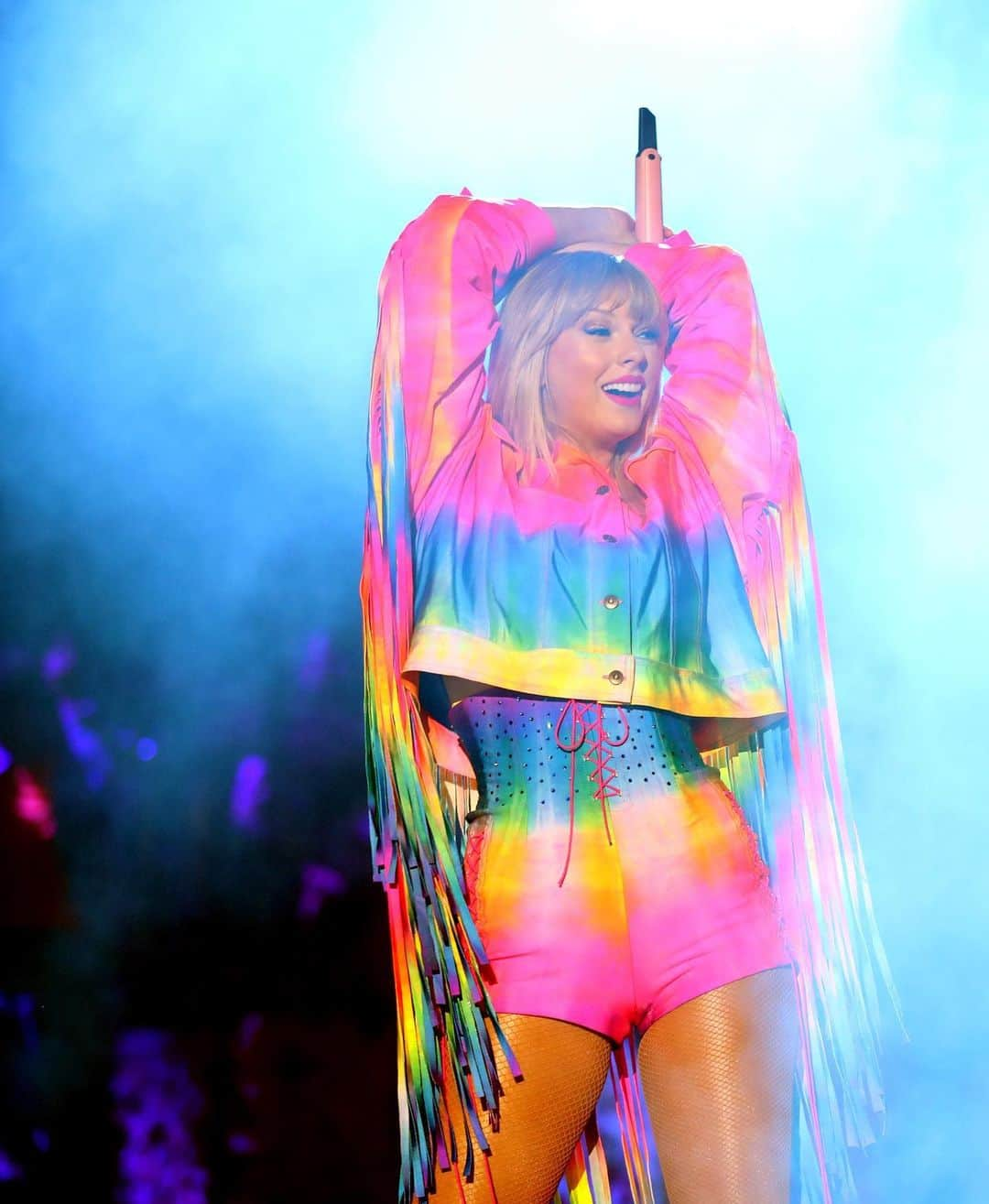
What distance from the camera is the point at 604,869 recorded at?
1.63 metres

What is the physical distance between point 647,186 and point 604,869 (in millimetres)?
883

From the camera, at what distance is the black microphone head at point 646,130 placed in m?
1.98

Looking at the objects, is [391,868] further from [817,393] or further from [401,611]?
[817,393]

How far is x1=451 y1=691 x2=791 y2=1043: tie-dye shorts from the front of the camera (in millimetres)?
1602

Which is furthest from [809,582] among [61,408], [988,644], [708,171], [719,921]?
[61,408]

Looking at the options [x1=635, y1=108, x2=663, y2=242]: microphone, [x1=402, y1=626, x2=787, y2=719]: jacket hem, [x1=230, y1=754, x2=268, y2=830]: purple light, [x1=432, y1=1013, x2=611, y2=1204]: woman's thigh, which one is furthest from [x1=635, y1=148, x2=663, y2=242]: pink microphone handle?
[x1=432, y1=1013, x2=611, y2=1204]: woman's thigh

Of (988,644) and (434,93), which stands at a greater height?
(434,93)

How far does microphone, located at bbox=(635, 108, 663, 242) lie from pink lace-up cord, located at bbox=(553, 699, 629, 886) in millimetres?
634

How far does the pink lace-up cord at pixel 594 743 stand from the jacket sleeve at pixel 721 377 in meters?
0.33

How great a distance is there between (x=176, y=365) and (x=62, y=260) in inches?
8.9

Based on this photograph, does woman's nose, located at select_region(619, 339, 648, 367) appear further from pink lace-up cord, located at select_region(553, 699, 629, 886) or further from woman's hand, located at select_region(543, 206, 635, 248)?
pink lace-up cord, located at select_region(553, 699, 629, 886)

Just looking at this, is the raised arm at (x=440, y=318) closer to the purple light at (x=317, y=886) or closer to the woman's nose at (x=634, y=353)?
the woman's nose at (x=634, y=353)

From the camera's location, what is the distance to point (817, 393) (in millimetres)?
2094

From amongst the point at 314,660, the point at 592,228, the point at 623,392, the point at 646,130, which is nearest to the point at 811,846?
the point at 623,392
